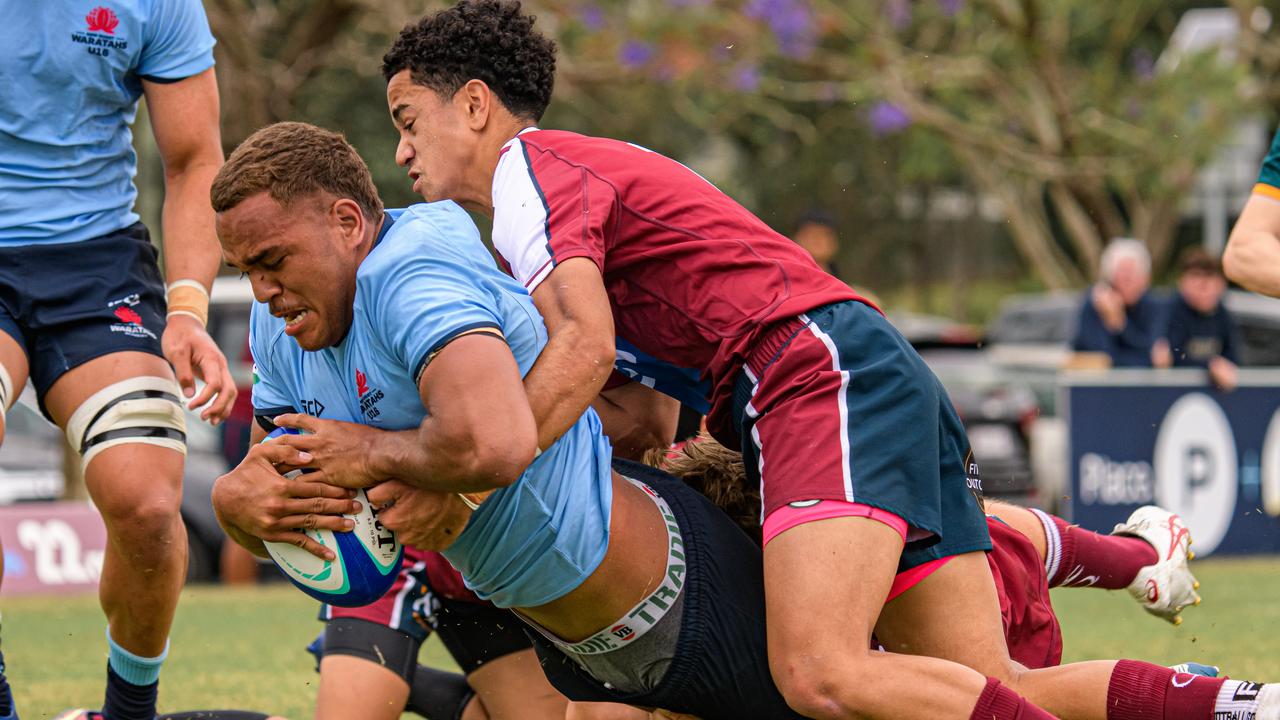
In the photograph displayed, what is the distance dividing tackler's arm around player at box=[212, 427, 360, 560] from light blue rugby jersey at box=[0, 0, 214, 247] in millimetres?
1517

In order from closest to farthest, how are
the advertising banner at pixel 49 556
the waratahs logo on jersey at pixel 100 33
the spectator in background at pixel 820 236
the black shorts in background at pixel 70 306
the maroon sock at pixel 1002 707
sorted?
the maroon sock at pixel 1002 707 → the black shorts in background at pixel 70 306 → the waratahs logo on jersey at pixel 100 33 → the spectator in background at pixel 820 236 → the advertising banner at pixel 49 556

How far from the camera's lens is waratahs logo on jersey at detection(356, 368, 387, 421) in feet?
11.8

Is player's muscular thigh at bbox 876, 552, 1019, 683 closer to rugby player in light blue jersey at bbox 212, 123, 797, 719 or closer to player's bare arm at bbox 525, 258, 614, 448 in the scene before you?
rugby player in light blue jersey at bbox 212, 123, 797, 719

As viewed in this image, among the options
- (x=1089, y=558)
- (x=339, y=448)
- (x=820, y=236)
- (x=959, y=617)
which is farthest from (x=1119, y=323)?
(x=339, y=448)

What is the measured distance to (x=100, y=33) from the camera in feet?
15.4

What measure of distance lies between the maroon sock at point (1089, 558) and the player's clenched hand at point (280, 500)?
249 cm

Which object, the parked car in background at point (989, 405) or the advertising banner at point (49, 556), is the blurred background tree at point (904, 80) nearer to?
the advertising banner at point (49, 556)

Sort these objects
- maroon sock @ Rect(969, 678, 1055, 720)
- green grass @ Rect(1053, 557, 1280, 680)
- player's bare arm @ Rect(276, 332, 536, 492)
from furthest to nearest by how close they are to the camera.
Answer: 1. green grass @ Rect(1053, 557, 1280, 680)
2. maroon sock @ Rect(969, 678, 1055, 720)
3. player's bare arm @ Rect(276, 332, 536, 492)

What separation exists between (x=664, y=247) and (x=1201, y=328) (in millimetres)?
9699

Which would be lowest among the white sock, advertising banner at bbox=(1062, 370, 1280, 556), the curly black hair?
advertising banner at bbox=(1062, 370, 1280, 556)

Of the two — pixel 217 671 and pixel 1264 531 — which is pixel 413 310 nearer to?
pixel 217 671

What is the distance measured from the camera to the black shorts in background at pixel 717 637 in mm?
3883

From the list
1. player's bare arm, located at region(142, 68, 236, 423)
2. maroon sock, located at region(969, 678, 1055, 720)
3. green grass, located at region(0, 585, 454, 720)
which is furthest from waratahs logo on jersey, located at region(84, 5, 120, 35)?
maroon sock, located at region(969, 678, 1055, 720)

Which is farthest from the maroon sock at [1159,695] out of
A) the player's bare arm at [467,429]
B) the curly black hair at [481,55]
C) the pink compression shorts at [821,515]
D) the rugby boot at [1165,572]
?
the curly black hair at [481,55]
